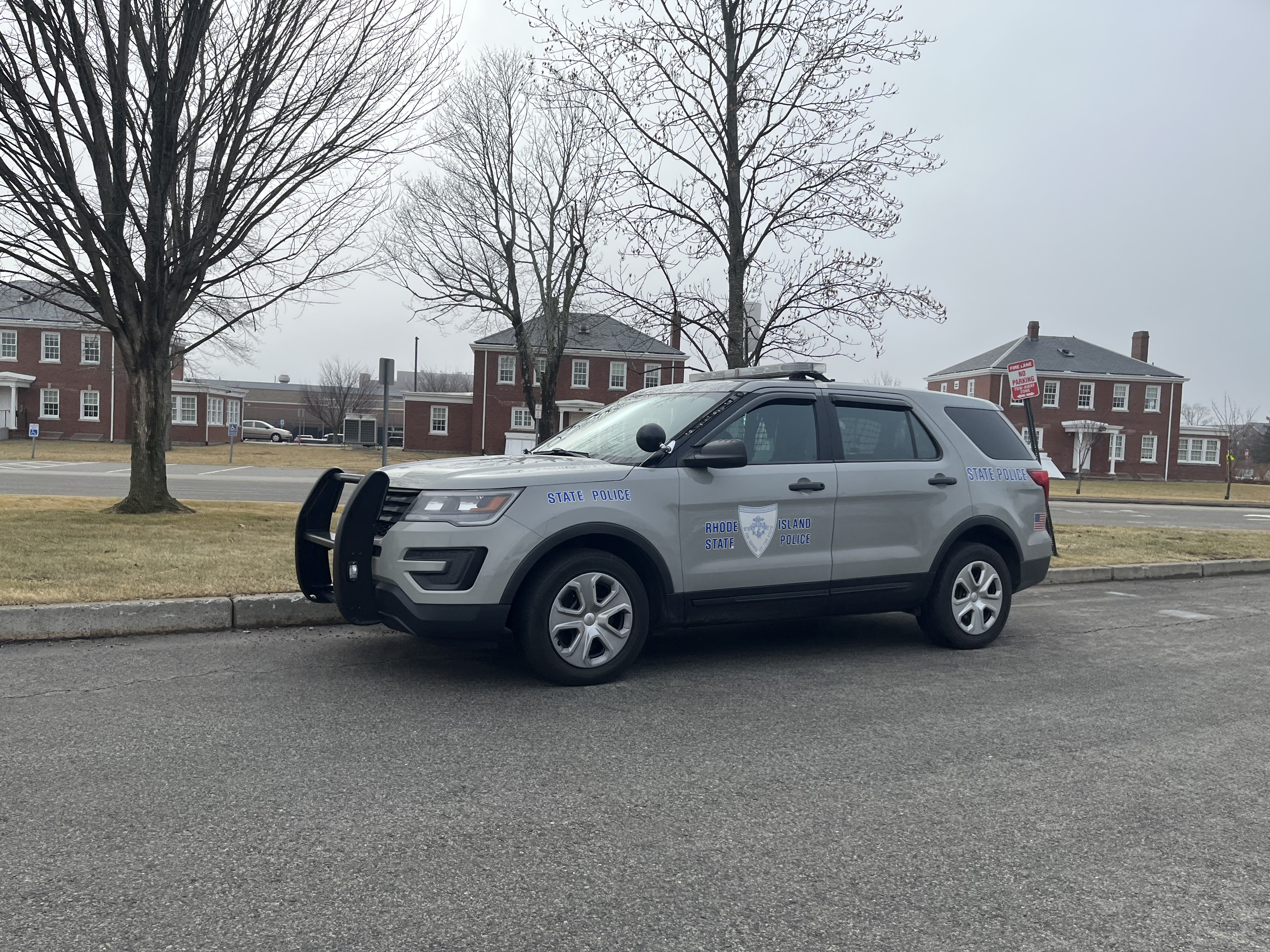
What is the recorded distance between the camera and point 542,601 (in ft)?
17.4

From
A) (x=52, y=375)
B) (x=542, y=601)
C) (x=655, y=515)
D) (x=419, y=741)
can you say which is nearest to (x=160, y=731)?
(x=419, y=741)

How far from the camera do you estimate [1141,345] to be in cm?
6475

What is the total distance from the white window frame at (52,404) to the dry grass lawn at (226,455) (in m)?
1.39

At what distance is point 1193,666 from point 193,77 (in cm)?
1219

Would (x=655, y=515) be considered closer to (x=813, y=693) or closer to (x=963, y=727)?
(x=813, y=693)

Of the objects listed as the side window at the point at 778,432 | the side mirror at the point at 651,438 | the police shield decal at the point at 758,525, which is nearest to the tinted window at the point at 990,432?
the side window at the point at 778,432

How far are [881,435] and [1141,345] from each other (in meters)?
66.3

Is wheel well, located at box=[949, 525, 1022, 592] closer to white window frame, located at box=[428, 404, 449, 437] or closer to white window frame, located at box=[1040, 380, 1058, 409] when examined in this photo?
white window frame, located at box=[428, 404, 449, 437]

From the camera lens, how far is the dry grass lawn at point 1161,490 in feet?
119

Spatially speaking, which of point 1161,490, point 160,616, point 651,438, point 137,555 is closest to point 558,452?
point 651,438

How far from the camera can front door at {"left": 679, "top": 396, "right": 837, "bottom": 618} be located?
5805 millimetres

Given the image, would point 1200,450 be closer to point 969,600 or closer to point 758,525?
point 969,600

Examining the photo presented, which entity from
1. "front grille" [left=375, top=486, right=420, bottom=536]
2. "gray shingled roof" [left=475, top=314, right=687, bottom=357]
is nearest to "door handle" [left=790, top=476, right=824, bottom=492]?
"front grille" [left=375, top=486, right=420, bottom=536]

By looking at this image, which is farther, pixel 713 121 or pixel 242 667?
pixel 713 121
